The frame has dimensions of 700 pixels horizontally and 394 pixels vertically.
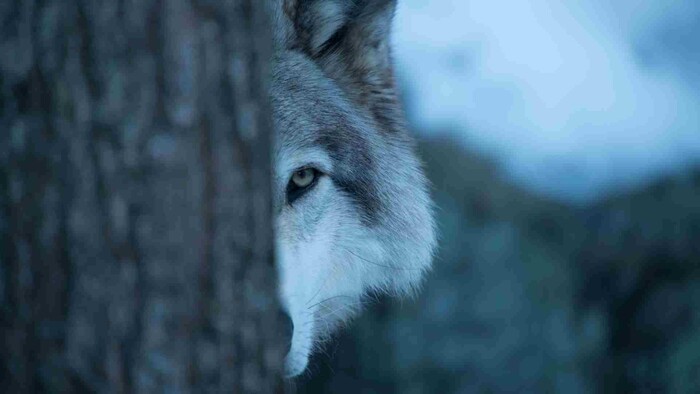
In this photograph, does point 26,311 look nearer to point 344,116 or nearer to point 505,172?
point 344,116

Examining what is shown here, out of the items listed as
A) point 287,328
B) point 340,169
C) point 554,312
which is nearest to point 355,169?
point 340,169

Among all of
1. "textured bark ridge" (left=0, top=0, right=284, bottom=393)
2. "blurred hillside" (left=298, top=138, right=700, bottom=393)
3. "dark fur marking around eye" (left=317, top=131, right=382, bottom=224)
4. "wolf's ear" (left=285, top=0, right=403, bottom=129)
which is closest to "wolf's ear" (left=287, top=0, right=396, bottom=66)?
"wolf's ear" (left=285, top=0, right=403, bottom=129)

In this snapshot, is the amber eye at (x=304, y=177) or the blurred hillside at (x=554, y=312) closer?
the amber eye at (x=304, y=177)

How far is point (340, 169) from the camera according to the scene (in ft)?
9.16

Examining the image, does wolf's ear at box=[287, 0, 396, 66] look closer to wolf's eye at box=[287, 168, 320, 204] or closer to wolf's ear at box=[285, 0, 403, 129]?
wolf's ear at box=[285, 0, 403, 129]

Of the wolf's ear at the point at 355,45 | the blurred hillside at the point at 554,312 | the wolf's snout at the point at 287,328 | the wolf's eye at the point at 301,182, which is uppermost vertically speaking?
the wolf's ear at the point at 355,45

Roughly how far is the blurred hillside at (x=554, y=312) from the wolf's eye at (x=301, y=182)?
3.80 metres

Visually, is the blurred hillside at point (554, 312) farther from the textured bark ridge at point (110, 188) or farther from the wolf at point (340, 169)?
the textured bark ridge at point (110, 188)

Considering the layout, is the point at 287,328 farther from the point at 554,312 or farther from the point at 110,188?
the point at 554,312

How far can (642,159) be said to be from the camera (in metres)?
6.36

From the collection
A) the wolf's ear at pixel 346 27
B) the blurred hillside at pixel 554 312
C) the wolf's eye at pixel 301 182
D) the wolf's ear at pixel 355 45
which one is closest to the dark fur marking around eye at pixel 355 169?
the wolf's eye at pixel 301 182

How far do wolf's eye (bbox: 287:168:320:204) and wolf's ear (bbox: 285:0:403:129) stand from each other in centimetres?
58

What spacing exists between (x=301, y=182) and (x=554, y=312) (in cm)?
441

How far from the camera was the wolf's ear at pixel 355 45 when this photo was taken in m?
2.94
